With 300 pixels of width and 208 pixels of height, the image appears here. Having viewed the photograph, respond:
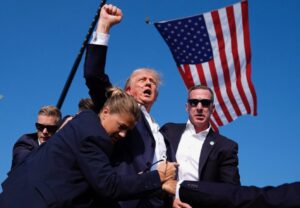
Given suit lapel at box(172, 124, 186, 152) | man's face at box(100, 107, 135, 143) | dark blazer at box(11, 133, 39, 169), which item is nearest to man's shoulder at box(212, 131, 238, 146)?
suit lapel at box(172, 124, 186, 152)

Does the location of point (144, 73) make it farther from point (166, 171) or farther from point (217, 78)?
point (217, 78)

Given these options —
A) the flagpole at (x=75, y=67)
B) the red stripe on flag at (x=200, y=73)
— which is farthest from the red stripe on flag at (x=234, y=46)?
the flagpole at (x=75, y=67)

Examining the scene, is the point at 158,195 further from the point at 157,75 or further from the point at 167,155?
the point at 157,75

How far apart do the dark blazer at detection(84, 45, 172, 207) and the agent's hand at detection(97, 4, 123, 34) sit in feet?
0.62

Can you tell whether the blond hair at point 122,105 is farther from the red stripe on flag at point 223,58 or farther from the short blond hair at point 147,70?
the red stripe on flag at point 223,58

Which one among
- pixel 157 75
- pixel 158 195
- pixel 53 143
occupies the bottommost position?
pixel 158 195

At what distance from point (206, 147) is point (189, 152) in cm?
19

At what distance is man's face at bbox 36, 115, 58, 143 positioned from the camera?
6316 mm

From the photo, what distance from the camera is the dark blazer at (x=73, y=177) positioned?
3504 mm

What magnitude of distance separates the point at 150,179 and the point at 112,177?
0.31m

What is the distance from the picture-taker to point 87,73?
409 centimetres

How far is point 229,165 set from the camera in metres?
5.27

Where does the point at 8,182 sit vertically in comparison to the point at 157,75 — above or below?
below

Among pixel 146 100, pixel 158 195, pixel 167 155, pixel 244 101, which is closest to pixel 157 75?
pixel 146 100
